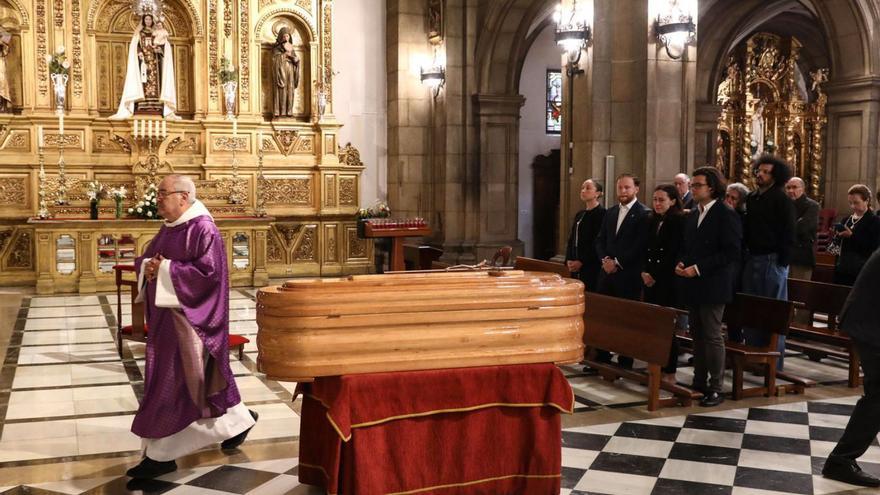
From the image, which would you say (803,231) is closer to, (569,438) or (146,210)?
(569,438)

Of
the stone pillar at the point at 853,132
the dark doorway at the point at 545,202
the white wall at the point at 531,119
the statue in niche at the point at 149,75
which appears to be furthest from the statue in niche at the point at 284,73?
the stone pillar at the point at 853,132

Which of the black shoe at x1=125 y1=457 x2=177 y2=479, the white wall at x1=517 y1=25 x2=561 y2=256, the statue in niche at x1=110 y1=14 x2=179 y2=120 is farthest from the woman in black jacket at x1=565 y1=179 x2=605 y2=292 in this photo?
the white wall at x1=517 y1=25 x2=561 y2=256

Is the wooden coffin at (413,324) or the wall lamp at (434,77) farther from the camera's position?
the wall lamp at (434,77)

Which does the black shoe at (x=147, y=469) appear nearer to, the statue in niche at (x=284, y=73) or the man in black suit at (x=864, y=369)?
the man in black suit at (x=864, y=369)

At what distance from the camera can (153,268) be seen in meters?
4.71

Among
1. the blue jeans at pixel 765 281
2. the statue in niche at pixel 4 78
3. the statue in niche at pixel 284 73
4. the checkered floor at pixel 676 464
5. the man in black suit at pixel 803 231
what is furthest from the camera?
the statue in niche at pixel 284 73

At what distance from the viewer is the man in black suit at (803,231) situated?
28.5ft

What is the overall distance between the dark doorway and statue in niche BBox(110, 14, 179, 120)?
287 inches

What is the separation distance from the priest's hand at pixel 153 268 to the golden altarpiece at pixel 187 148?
27.5 feet

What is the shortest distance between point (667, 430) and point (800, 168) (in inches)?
595

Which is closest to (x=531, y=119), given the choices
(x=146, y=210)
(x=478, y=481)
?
(x=146, y=210)

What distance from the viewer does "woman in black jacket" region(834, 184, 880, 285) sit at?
7965 millimetres

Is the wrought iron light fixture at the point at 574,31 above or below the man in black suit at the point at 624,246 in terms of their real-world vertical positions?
above

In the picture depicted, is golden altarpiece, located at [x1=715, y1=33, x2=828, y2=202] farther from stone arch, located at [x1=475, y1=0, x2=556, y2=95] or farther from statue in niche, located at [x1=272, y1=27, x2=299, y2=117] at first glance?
statue in niche, located at [x1=272, y1=27, x2=299, y2=117]
